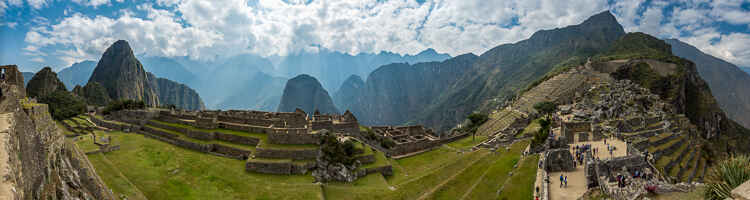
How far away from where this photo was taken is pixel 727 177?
7.02 m

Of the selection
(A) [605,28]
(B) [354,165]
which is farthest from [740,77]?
(B) [354,165]

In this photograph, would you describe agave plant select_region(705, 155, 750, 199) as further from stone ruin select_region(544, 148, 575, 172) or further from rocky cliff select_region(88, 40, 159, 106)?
rocky cliff select_region(88, 40, 159, 106)

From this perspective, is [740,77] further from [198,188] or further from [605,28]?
[198,188]

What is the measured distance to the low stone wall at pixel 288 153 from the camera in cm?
2744

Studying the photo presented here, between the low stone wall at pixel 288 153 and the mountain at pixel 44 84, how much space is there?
81505 mm

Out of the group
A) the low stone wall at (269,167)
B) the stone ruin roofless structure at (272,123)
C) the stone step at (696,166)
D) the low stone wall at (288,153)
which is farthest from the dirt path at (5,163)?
the stone step at (696,166)

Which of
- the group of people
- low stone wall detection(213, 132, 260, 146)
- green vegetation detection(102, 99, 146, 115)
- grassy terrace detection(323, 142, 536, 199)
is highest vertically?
green vegetation detection(102, 99, 146, 115)

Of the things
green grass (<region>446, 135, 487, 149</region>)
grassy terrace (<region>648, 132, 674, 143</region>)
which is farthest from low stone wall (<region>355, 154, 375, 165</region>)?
grassy terrace (<region>648, 132, 674, 143</region>)

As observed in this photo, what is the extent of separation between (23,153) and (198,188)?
47.3 ft

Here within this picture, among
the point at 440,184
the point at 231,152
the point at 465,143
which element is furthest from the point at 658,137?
the point at 231,152

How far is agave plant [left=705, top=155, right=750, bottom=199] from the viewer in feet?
22.1

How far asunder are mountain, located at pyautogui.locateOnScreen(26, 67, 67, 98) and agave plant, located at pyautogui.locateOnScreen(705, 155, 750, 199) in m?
109

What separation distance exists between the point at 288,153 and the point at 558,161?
22390mm

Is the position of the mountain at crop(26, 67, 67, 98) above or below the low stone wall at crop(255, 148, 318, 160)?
above
